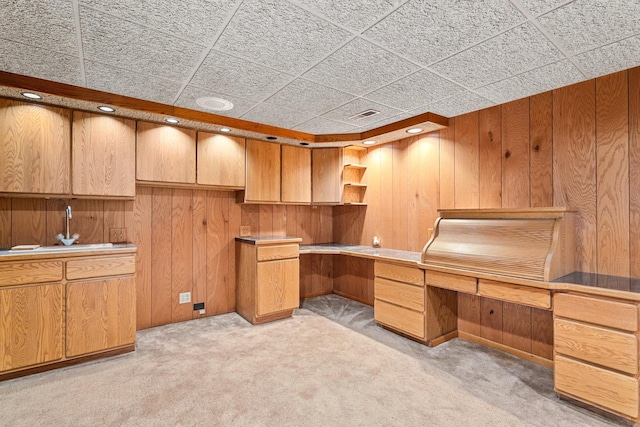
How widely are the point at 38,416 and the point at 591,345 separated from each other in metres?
3.53

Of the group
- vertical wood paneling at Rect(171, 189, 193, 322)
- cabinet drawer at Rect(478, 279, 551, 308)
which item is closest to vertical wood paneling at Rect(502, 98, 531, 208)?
cabinet drawer at Rect(478, 279, 551, 308)

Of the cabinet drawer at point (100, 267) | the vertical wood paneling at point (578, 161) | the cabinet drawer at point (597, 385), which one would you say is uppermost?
the vertical wood paneling at point (578, 161)

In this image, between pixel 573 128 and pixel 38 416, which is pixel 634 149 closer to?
pixel 573 128

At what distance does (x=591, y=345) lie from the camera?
6.45 feet

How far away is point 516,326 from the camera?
282 cm

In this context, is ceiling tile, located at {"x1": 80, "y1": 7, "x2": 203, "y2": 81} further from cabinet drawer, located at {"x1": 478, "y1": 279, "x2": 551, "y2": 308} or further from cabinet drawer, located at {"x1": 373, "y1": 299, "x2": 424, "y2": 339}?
cabinet drawer, located at {"x1": 373, "y1": 299, "x2": 424, "y2": 339}

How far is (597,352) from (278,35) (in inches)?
109

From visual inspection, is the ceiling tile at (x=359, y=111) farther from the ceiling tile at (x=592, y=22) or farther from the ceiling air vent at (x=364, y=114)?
the ceiling tile at (x=592, y=22)

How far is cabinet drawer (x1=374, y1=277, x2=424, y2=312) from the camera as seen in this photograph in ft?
9.87

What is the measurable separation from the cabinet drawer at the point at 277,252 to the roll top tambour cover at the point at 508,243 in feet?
5.19

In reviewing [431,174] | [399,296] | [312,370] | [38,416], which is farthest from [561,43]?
[38,416]

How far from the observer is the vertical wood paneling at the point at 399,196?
3900 mm

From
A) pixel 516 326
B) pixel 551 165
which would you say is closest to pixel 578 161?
pixel 551 165

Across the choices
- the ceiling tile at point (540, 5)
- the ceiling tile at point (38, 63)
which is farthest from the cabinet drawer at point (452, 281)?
the ceiling tile at point (38, 63)
